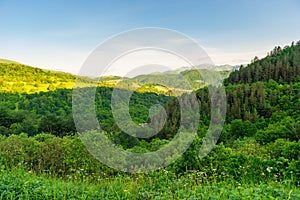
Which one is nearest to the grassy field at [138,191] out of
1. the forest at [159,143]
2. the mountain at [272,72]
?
the forest at [159,143]

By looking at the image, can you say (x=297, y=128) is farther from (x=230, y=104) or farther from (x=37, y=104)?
(x=37, y=104)

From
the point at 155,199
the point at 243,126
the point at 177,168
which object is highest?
the point at 155,199

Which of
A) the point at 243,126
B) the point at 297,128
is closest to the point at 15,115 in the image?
the point at 243,126

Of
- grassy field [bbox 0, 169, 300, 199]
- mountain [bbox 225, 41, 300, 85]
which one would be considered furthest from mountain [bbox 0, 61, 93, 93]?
grassy field [bbox 0, 169, 300, 199]

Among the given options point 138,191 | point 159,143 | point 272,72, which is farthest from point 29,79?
point 138,191

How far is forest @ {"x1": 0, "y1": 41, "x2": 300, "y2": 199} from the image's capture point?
488cm

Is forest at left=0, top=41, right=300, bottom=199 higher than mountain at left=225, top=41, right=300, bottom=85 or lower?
lower

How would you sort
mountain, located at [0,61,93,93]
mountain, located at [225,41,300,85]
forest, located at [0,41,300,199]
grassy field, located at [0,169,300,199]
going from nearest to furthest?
grassy field, located at [0,169,300,199], forest, located at [0,41,300,199], mountain, located at [225,41,300,85], mountain, located at [0,61,93,93]

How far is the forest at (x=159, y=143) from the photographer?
4.88 meters

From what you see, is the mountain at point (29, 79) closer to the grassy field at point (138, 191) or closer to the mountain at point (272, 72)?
the mountain at point (272, 72)

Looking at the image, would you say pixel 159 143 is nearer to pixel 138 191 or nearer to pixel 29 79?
pixel 138 191

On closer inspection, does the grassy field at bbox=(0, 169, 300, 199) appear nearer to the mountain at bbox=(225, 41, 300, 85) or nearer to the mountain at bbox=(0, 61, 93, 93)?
the mountain at bbox=(225, 41, 300, 85)

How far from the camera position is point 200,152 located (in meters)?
8.72

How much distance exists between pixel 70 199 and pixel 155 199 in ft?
4.31
